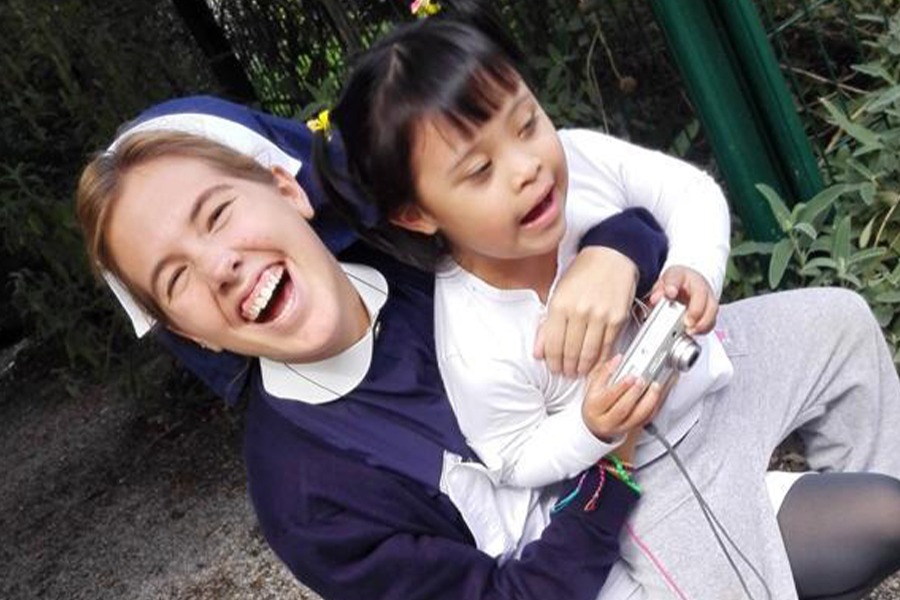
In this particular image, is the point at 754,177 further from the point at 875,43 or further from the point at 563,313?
the point at 563,313

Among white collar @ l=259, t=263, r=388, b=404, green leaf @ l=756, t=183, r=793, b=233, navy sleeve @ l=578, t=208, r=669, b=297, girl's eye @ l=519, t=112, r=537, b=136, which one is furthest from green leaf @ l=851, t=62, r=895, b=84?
white collar @ l=259, t=263, r=388, b=404

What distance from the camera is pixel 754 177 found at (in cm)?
276

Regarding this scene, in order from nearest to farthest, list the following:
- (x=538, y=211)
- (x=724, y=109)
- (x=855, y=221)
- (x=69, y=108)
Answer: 1. (x=538, y=211)
2. (x=724, y=109)
3. (x=855, y=221)
4. (x=69, y=108)

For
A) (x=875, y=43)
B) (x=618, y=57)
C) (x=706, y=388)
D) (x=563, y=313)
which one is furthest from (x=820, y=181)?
(x=563, y=313)

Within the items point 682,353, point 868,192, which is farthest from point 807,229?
point 682,353

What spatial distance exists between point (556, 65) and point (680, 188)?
4.22 feet

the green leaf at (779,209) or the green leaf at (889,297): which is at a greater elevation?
the green leaf at (779,209)

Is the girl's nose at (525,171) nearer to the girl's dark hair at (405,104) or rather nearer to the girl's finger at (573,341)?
the girl's dark hair at (405,104)

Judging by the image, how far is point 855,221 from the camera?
2832 millimetres

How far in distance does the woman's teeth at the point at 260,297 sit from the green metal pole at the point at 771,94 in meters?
1.57

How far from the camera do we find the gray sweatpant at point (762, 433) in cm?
159

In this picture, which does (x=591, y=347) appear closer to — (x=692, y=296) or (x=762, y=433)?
(x=692, y=296)

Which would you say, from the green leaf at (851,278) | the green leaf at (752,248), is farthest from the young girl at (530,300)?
the green leaf at (752,248)

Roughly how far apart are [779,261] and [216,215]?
1516mm
